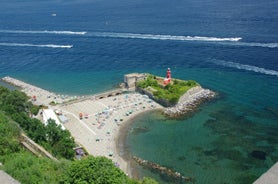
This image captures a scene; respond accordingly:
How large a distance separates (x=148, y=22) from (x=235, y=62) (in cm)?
5227

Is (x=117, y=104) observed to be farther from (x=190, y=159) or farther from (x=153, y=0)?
(x=153, y=0)

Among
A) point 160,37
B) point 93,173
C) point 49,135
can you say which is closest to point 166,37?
point 160,37

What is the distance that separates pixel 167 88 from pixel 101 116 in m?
15.4

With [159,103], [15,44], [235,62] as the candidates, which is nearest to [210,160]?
[159,103]

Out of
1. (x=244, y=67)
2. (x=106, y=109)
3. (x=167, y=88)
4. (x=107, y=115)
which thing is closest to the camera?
(x=107, y=115)

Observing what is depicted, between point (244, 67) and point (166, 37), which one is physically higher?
point (166, 37)

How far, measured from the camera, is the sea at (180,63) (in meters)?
51.1

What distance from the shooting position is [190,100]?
6681cm

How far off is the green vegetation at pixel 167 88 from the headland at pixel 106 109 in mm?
804

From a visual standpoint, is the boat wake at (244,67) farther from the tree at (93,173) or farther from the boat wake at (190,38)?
the tree at (93,173)

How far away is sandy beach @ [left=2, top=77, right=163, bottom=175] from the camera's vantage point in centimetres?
5322

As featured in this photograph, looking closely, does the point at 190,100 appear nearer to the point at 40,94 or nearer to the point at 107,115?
the point at 107,115

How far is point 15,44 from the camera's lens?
4500 inches

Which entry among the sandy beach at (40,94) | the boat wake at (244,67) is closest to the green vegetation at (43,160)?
the sandy beach at (40,94)
